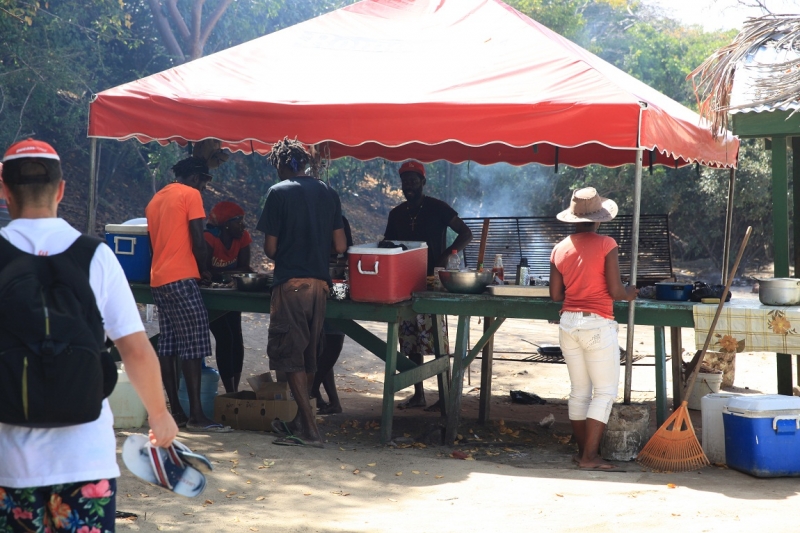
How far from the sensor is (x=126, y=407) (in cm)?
632

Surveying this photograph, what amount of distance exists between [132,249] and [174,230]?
87 centimetres

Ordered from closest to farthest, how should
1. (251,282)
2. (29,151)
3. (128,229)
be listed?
(29,151)
(251,282)
(128,229)

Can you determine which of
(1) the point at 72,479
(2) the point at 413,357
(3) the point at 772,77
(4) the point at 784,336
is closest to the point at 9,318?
(1) the point at 72,479

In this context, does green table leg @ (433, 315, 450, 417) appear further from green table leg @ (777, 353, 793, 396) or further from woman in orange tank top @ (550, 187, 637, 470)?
green table leg @ (777, 353, 793, 396)

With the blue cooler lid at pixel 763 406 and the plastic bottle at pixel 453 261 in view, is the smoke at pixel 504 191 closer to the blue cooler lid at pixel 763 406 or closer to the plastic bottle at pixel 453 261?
the plastic bottle at pixel 453 261

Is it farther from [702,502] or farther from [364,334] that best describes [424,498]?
[364,334]

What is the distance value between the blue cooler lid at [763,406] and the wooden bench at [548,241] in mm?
2005

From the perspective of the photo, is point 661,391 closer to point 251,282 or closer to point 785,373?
point 785,373

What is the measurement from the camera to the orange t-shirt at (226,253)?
23.4ft

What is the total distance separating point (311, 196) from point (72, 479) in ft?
12.1

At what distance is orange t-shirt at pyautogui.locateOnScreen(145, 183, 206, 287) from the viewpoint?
20.0ft

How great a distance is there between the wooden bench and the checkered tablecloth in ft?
5.06

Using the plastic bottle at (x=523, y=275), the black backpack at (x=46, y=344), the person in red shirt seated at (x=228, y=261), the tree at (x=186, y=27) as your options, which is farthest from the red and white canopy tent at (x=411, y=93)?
the tree at (x=186, y=27)

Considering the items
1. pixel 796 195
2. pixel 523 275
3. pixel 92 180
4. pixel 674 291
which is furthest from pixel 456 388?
pixel 796 195
